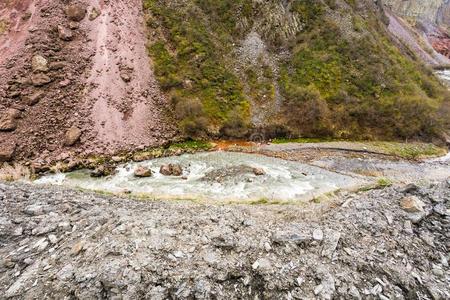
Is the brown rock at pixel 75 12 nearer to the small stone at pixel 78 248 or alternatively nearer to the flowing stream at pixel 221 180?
the flowing stream at pixel 221 180

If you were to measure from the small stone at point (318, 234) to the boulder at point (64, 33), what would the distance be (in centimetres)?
3061

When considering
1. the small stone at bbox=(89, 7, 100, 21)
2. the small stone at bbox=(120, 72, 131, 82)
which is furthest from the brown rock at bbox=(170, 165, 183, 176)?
the small stone at bbox=(89, 7, 100, 21)

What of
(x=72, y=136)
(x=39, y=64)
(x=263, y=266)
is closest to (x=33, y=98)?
(x=39, y=64)

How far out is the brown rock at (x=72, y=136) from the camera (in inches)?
1127

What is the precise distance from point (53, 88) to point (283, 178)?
2214 cm

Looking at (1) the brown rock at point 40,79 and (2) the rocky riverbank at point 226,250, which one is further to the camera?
(1) the brown rock at point 40,79

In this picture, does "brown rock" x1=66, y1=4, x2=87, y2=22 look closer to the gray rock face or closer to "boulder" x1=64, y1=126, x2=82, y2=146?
"boulder" x1=64, y1=126, x2=82, y2=146

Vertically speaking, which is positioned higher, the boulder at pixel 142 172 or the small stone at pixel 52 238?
the small stone at pixel 52 238

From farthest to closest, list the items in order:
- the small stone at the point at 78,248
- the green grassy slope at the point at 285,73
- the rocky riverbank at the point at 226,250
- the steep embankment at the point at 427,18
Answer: the steep embankment at the point at 427,18
the green grassy slope at the point at 285,73
the small stone at the point at 78,248
the rocky riverbank at the point at 226,250

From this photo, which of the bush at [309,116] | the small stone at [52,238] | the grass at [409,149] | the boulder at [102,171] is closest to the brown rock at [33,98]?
the boulder at [102,171]

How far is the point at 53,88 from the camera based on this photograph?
31.1 metres

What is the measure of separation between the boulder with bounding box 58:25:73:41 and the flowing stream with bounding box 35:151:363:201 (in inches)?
594

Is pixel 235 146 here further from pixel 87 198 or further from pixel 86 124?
pixel 87 198

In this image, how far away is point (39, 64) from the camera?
3141 cm
